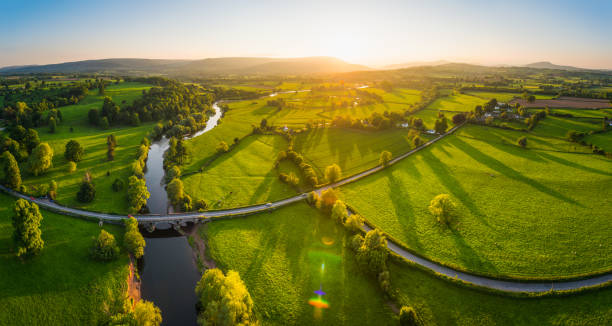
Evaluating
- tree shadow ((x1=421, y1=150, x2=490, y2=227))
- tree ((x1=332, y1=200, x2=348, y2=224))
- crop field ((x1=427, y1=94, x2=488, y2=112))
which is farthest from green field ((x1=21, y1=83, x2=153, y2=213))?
crop field ((x1=427, y1=94, x2=488, y2=112))

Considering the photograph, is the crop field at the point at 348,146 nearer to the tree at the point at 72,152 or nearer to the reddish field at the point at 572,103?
the tree at the point at 72,152

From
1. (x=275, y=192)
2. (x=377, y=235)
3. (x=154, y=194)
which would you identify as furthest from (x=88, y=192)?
(x=377, y=235)

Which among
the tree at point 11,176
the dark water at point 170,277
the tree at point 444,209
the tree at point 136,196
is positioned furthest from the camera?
the tree at point 11,176

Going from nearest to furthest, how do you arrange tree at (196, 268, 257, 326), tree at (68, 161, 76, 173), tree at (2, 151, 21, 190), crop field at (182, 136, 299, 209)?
tree at (196, 268, 257, 326)
tree at (2, 151, 21, 190)
crop field at (182, 136, 299, 209)
tree at (68, 161, 76, 173)

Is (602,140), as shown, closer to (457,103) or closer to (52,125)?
Result: (457,103)

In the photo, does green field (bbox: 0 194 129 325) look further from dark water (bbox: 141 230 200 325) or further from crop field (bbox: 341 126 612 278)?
crop field (bbox: 341 126 612 278)

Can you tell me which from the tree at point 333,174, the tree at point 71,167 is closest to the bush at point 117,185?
the tree at point 71,167

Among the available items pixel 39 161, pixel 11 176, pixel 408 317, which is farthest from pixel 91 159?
pixel 408 317
